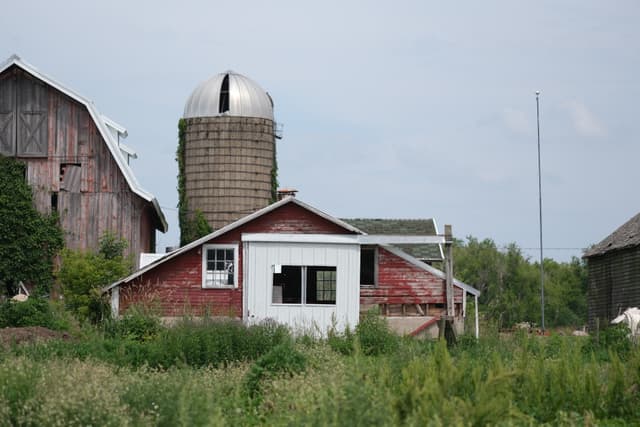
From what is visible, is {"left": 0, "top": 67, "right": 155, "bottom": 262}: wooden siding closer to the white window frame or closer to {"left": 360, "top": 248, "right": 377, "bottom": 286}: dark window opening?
the white window frame

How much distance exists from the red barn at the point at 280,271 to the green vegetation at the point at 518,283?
147 feet

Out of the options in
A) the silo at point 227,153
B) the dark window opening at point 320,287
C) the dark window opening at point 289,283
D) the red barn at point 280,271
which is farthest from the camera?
the silo at point 227,153

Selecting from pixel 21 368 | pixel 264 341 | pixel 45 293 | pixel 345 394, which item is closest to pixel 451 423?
pixel 345 394

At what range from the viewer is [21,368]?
13.5 meters

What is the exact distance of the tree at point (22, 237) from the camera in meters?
31.8

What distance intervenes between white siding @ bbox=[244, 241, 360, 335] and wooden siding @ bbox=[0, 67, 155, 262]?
476 centimetres

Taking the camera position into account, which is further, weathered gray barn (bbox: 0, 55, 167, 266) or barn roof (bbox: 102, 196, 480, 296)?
weathered gray barn (bbox: 0, 55, 167, 266)

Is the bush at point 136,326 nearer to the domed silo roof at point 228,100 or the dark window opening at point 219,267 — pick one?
the dark window opening at point 219,267

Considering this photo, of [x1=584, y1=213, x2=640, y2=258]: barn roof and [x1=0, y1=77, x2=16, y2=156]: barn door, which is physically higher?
[x1=0, y1=77, x2=16, y2=156]: barn door

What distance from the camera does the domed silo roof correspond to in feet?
132

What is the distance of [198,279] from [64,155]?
19.2ft

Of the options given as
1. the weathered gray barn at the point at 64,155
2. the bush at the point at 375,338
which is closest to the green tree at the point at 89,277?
the weathered gray barn at the point at 64,155

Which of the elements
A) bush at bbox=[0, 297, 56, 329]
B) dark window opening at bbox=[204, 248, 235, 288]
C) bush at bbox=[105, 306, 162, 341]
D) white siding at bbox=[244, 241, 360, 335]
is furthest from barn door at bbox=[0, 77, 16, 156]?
bush at bbox=[105, 306, 162, 341]

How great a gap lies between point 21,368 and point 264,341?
7641 millimetres
